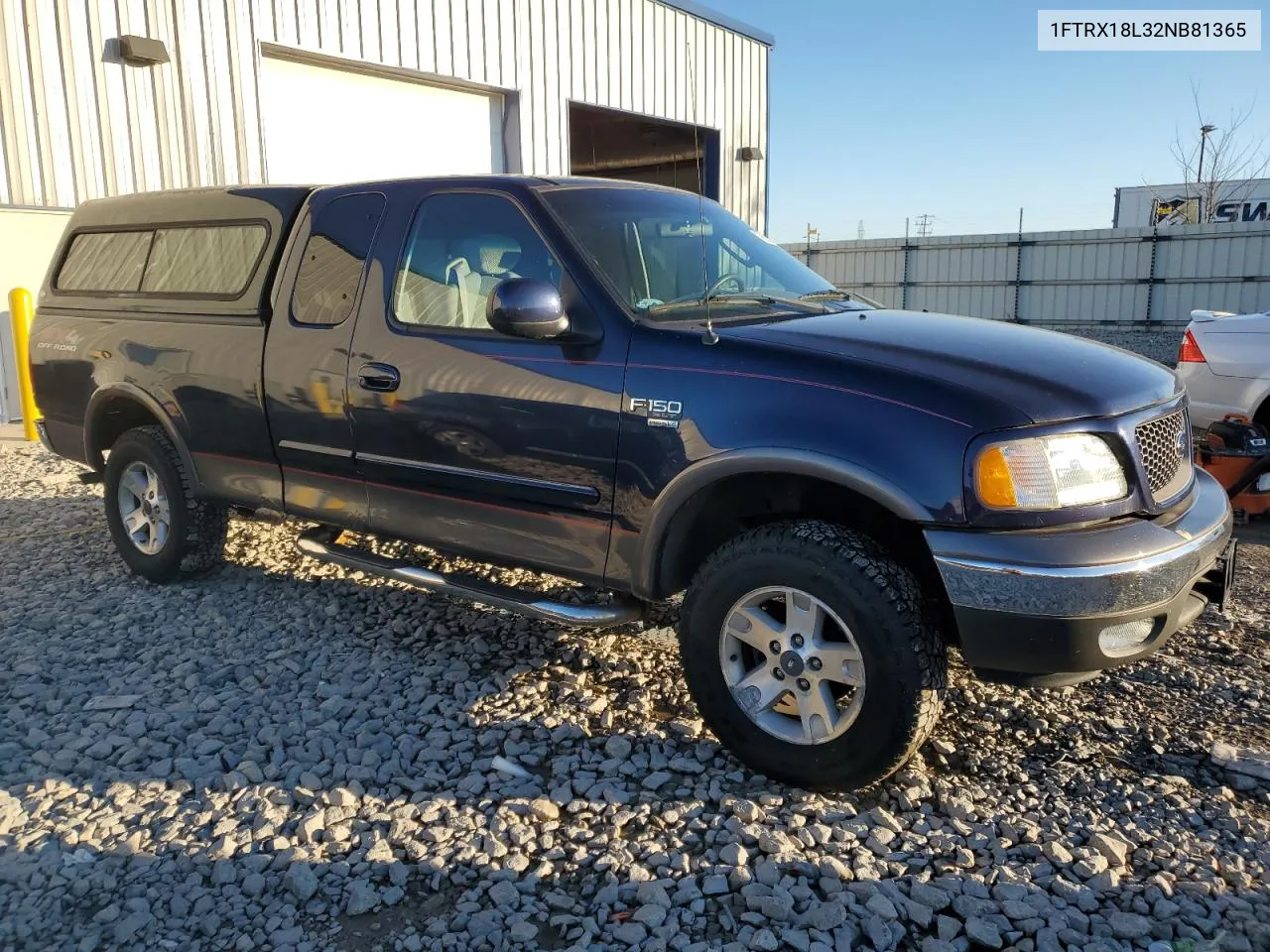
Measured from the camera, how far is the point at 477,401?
3.64 metres

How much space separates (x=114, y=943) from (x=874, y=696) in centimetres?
212

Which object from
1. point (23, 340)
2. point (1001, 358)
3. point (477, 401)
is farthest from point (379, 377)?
point (23, 340)

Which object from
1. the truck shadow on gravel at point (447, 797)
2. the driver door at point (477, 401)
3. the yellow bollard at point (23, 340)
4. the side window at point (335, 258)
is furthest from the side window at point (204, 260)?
the yellow bollard at point (23, 340)

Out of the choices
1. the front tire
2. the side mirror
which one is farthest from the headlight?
the side mirror

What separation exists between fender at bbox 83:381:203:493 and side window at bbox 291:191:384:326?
3.49 ft

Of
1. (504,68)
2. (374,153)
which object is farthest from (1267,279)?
(374,153)

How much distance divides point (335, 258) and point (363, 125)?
7.86m

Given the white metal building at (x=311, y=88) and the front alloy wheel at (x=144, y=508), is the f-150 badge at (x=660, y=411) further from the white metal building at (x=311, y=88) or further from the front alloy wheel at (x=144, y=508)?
the white metal building at (x=311, y=88)

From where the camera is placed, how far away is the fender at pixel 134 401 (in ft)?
15.8

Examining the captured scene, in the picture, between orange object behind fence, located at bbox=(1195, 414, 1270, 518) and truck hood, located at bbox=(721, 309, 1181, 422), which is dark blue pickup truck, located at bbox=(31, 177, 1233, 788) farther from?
orange object behind fence, located at bbox=(1195, 414, 1270, 518)

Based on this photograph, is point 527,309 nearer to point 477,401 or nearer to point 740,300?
point 477,401

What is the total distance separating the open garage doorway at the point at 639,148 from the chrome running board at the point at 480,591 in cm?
1021

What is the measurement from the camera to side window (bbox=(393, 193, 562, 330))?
3.71m

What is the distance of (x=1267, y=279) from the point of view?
→ 19.2 meters
